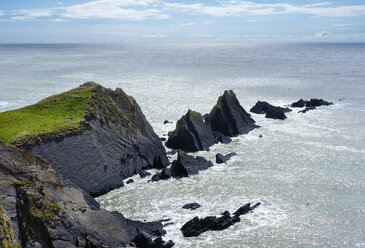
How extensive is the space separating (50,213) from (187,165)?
2369cm

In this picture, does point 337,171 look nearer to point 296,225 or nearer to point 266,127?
point 296,225

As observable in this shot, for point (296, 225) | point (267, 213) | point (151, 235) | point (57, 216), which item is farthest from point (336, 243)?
point (57, 216)

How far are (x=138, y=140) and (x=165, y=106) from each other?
41620 mm

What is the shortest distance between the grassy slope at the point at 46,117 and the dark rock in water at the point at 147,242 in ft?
62.1

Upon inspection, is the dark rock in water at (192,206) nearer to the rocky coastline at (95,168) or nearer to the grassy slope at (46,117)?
the rocky coastline at (95,168)

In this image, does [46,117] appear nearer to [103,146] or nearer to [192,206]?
[103,146]

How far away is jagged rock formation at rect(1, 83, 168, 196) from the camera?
145 feet

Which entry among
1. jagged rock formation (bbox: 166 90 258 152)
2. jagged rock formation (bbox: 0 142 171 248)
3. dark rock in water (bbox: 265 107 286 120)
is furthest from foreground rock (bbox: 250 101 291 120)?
jagged rock formation (bbox: 0 142 171 248)

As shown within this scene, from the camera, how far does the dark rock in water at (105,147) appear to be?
44562 mm

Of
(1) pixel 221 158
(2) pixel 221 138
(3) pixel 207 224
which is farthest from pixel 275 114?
(3) pixel 207 224

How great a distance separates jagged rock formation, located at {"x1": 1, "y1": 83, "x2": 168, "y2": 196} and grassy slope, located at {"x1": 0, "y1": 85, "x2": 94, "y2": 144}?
0.68 m

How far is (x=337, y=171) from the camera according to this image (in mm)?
51781

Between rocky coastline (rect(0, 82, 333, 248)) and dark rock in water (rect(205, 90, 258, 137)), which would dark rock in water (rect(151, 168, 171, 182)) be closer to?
rocky coastline (rect(0, 82, 333, 248))

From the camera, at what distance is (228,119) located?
7288 centimetres
